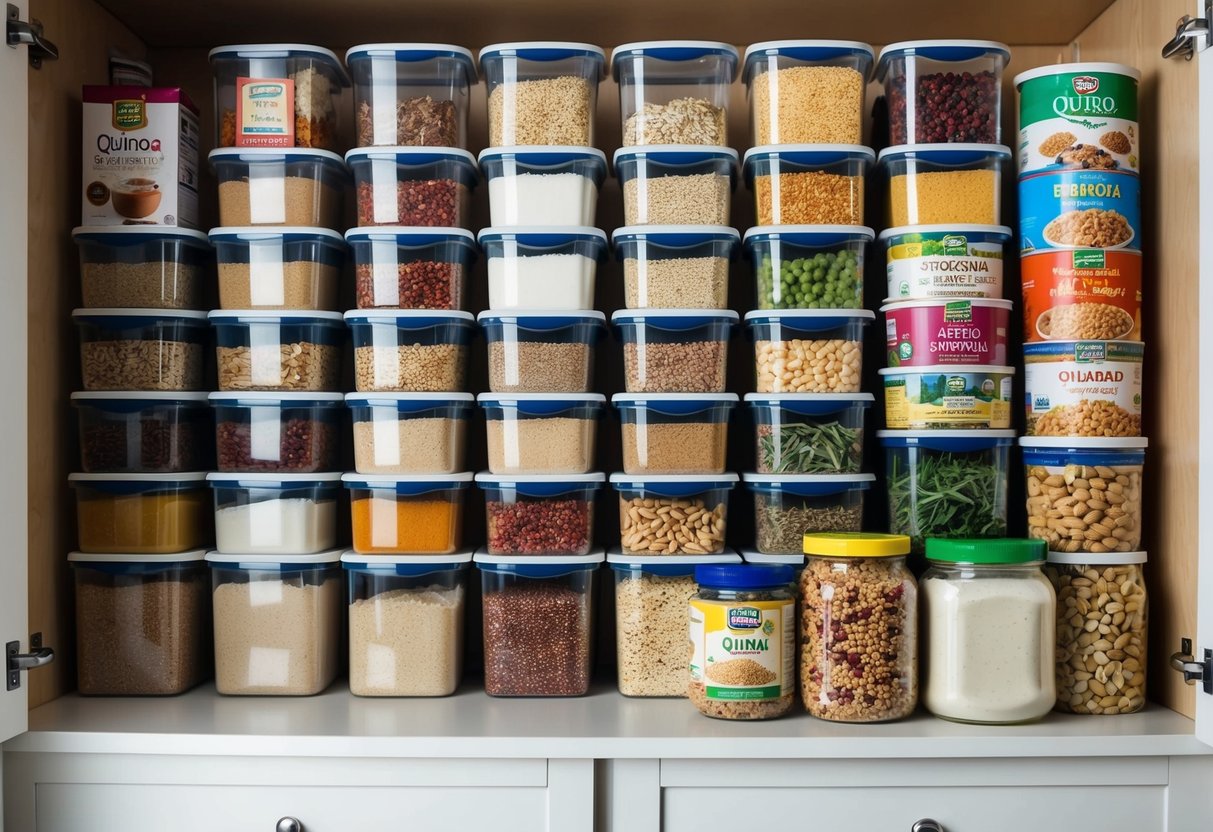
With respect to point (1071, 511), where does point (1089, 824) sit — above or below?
below

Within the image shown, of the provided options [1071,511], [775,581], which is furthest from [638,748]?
[1071,511]

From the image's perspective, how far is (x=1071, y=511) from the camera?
152cm

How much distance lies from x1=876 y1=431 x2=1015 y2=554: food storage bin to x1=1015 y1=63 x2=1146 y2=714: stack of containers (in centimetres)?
5

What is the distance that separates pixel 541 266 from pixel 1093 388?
867 millimetres

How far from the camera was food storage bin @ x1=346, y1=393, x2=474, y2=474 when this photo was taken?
1.59m

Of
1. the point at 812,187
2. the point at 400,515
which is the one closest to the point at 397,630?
the point at 400,515

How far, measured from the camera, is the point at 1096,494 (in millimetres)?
1509

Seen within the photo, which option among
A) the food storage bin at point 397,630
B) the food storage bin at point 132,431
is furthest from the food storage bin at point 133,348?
the food storage bin at point 397,630

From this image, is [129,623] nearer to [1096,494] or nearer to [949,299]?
[949,299]

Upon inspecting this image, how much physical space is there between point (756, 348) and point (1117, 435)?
1.83 feet

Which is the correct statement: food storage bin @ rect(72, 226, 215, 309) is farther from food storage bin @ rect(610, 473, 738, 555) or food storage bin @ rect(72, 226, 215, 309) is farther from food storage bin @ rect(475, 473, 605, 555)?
food storage bin @ rect(610, 473, 738, 555)

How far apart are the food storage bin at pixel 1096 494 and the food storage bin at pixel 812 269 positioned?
0.37 metres

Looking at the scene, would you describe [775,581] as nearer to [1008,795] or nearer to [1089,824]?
[1008,795]

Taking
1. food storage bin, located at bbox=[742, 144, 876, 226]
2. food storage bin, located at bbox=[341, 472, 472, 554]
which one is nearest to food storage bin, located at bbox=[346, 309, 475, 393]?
food storage bin, located at bbox=[341, 472, 472, 554]
